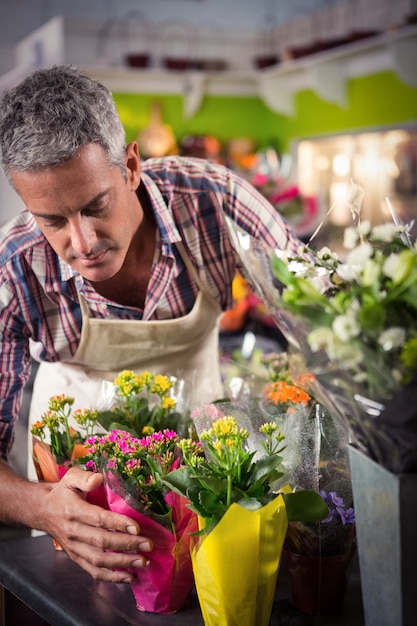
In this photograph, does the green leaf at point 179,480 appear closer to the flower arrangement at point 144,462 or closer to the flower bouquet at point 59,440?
the flower arrangement at point 144,462

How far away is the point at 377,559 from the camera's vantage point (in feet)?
3.18

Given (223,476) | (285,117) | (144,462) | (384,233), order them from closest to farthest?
(384,233) → (223,476) → (144,462) → (285,117)

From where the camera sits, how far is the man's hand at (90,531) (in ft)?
3.74

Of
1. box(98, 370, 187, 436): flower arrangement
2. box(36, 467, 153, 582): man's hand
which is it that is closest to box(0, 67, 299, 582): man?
box(36, 467, 153, 582): man's hand

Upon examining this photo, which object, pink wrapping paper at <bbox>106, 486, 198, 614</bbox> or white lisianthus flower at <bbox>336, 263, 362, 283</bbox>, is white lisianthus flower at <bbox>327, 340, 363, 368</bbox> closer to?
white lisianthus flower at <bbox>336, 263, 362, 283</bbox>

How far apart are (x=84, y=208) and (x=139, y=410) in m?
0.37

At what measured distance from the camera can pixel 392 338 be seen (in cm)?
85

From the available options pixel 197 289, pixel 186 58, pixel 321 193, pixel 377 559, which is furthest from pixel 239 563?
pixel 186 58

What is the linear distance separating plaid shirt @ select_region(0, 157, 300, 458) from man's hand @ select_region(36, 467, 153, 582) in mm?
497

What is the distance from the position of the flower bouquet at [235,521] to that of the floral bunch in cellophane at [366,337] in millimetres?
142

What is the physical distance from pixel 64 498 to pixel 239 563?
0.35 meters

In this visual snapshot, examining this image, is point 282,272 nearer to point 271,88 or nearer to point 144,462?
point 144,462

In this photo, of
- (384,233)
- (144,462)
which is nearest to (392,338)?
(384,233)

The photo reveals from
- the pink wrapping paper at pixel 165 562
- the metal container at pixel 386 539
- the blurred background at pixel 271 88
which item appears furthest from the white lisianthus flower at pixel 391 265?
the blurred background at pixel 271 88
